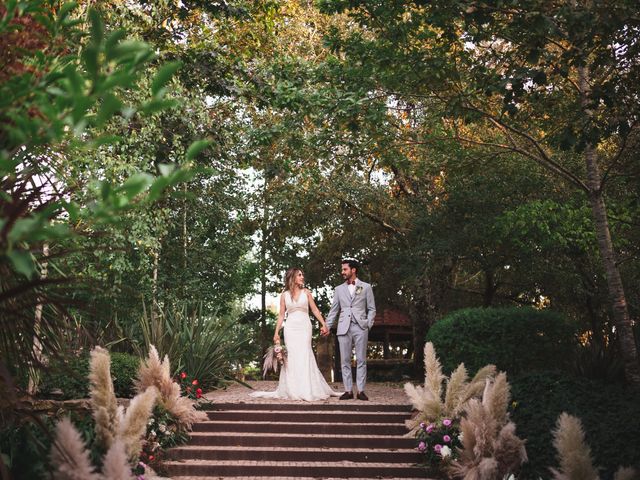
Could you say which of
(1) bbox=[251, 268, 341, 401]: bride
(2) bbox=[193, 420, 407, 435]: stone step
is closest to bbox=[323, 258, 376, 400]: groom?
(1) bbox=[251, 268, 341, 401]: bride

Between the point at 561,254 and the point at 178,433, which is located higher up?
the point at 561,254

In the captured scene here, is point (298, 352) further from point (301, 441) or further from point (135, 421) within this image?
point (135, 421)

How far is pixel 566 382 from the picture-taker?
8719 mm

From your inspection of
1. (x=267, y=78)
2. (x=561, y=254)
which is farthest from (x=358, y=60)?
(x=561, y=254)

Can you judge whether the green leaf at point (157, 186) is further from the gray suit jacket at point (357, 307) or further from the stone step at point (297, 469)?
the gray suit jacket at point (357, 307)

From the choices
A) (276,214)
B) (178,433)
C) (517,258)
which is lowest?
(178,433)

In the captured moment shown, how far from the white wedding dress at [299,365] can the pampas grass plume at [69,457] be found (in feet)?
28.3

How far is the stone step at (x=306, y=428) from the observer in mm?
→ 9656

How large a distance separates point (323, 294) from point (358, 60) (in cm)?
1347

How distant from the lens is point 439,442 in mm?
8336

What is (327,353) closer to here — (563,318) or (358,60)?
(563,318)

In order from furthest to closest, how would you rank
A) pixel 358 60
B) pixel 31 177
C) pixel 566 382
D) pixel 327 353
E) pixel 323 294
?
pixel 323 294 < pixel 327 353 < pixel 358 60 < pixel 566 382 < pixel 31 177

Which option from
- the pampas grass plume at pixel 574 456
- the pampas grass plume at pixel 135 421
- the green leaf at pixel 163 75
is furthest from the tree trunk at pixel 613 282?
the green leaf at pixel 163 75

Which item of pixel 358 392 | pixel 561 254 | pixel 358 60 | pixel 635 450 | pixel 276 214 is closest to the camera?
pixel 635 450
